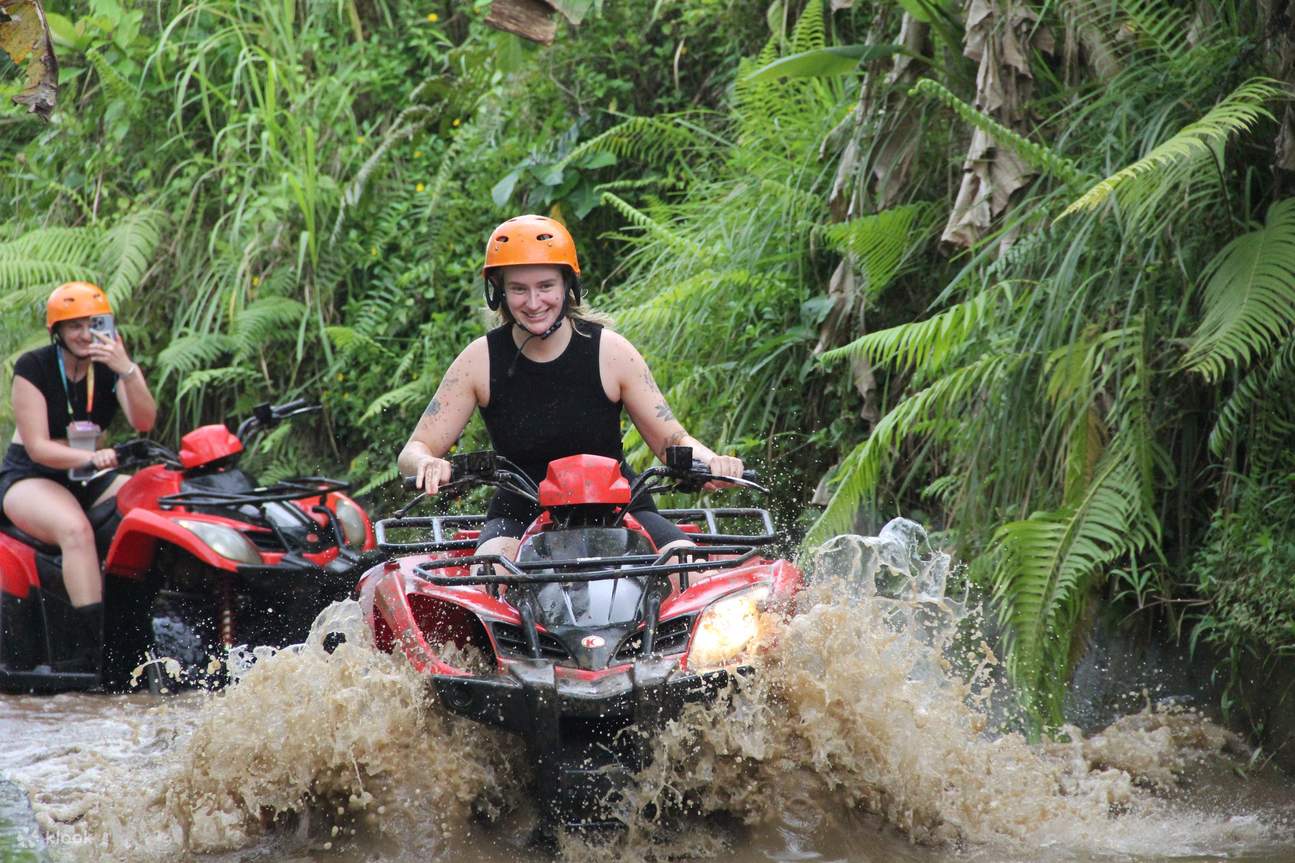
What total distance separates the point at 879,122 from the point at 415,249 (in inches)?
191

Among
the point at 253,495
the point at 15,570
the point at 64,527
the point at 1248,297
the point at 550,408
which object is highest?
the point at 1248,297

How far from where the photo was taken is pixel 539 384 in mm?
5633

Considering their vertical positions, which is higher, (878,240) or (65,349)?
(878,240)

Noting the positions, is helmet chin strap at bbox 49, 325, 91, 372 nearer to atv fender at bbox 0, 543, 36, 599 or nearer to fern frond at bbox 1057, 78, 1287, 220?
atv fender at bbox 0, 543, 36, 599

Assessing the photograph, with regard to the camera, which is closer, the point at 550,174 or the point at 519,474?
the point at 519,474

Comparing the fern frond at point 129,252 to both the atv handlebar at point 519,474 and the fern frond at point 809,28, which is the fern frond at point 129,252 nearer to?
the fern frond at point 809,28

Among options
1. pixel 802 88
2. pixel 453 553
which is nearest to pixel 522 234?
pixel 453 553

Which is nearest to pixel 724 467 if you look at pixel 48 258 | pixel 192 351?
pixel 192 351

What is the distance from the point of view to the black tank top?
221 inches

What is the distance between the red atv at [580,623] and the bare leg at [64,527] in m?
3.72

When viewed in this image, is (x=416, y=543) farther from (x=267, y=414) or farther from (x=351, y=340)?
(x=351, y=340)

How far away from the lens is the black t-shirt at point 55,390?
8516mm

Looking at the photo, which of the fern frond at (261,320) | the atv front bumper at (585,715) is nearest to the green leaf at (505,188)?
the fern frond at (261,320)

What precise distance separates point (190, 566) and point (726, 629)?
434cm
